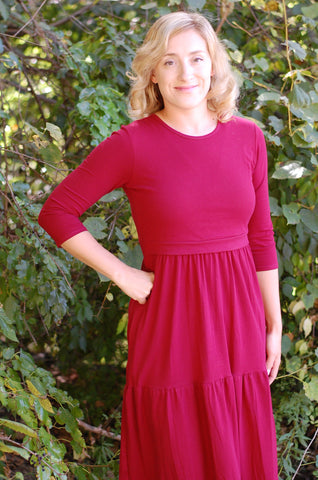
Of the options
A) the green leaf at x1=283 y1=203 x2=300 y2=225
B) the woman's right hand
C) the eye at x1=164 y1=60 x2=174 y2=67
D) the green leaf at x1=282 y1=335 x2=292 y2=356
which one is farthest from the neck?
the green leaf at x1=282 y1=335 x2=292 y2=356

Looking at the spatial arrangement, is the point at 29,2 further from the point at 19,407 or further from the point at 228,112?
the point at 19,407

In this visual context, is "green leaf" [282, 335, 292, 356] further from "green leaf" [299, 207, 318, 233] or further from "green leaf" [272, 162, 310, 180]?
"green leaf" [272, 162, 310, 180]

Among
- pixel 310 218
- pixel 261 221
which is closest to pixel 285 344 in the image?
pixel 310 218

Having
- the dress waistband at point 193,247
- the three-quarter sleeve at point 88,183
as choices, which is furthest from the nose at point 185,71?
the dress waistband at point 193,247

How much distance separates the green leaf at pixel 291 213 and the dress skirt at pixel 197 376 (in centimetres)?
64

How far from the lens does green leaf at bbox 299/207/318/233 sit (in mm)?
2227

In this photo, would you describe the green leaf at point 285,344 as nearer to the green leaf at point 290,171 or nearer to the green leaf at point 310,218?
the green leaf at point 310,218

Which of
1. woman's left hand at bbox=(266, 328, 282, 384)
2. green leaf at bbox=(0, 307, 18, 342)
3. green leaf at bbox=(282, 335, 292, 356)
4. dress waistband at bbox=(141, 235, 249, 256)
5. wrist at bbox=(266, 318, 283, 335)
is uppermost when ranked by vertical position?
dress waistband at bbox=(141, 235, 249, 256)

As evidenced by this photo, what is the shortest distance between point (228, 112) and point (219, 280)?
0.46 metres

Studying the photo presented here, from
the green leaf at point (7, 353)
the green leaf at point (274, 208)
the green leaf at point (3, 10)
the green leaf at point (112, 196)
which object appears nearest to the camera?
the green leaf at point (7, 353)

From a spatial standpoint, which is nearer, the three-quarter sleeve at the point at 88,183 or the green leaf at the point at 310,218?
the three-quarter sleeve at the point at 88,183

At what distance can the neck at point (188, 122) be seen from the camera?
162 centimetres

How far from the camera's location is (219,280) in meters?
1.57

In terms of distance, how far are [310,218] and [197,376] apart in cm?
92
